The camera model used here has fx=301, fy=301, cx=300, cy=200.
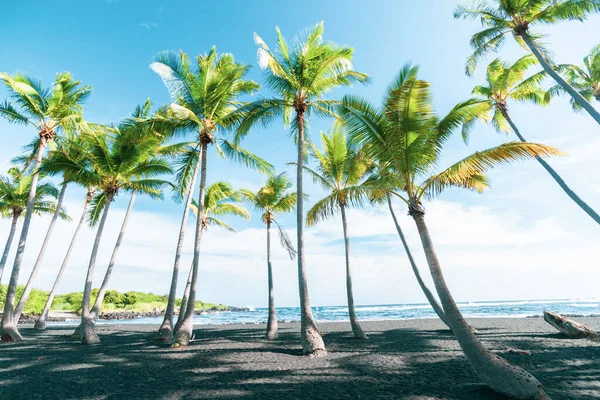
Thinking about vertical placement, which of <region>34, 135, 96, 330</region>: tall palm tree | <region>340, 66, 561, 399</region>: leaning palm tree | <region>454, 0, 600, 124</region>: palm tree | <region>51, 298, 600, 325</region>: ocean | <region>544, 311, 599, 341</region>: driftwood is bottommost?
<region>51, 298, 600, 325</region>: ocean

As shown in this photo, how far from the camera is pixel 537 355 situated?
7816mm

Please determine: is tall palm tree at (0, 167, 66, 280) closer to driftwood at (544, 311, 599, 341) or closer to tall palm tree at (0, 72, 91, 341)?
tall palm tree at (0, 72, 91, 341)

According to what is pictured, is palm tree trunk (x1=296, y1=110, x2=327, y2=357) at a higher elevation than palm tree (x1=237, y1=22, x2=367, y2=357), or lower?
lower

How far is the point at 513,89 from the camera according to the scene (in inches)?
608

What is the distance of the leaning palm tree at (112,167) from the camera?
12041 millimetres

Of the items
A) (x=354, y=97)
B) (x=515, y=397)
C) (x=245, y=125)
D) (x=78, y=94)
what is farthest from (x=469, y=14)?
(x=78, y=94)

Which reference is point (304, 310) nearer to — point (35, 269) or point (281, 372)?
point (281, 372)

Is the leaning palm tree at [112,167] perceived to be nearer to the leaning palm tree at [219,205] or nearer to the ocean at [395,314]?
the leaning palm tree at [219,205]

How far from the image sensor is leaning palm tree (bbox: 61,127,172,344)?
12041 millimetres

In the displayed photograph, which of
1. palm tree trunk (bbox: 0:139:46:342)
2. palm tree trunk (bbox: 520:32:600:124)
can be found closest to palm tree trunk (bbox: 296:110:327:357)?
palm tree trunk (bbox: 520:32:600:124)

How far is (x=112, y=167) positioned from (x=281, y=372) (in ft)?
36.6

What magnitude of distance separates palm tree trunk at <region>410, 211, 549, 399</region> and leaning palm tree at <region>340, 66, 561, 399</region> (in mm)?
15

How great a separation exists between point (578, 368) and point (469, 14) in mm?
13237

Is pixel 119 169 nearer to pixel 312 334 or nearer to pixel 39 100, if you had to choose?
pixel 39 100
